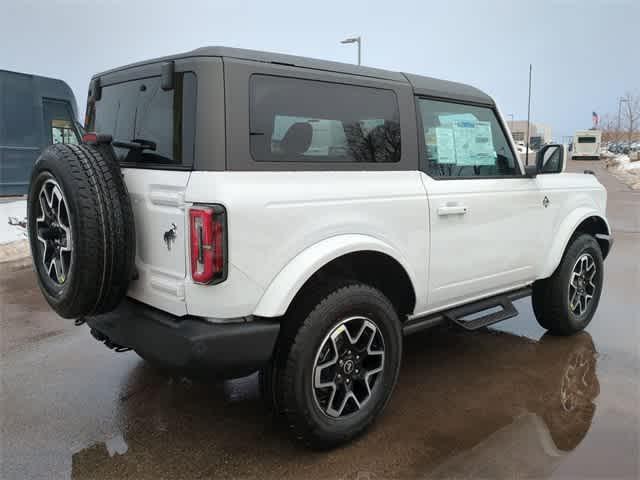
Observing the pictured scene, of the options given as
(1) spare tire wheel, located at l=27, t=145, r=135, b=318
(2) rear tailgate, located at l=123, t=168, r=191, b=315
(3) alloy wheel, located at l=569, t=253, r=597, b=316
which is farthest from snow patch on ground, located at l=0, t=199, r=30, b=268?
(3) alloy wheel, located at l=569, t=253, r=597, b=316

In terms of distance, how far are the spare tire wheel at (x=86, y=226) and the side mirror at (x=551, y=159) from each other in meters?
3.03

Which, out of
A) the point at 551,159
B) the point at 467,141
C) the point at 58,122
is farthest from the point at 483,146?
the point at 58,122

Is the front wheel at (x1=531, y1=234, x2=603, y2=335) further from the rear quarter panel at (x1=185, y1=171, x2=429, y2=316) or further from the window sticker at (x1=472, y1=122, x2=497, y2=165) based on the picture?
the rear quarter panel at (x1=185, y1=171, x2=429, y2=316)

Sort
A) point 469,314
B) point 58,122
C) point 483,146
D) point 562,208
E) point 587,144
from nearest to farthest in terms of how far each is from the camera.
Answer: point 469,314 → point 483,146 → point 562,208 → point 58,122 → point 587,144

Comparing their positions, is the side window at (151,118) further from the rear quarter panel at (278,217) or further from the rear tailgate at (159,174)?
the rear quarter panel at (278,217)

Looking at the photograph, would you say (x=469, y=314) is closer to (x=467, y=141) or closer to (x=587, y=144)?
(x=467, y=141)

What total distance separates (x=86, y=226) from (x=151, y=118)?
2.28 feet

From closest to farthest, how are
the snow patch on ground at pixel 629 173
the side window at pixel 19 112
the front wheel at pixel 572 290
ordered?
1. the front wheel at pixel 572 290
2. the side window at pixel 19 112
3. the snow patch on ground at pixel 629 173

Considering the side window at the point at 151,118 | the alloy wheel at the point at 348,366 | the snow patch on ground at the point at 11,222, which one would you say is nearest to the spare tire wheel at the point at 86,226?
the side window at the point at 151,118

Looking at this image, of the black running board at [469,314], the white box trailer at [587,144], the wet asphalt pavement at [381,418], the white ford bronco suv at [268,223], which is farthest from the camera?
the white box trailer at [587,144]

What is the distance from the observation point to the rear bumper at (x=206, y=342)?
248 cm

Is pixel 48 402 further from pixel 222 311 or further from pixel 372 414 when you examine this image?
pixel 372 414

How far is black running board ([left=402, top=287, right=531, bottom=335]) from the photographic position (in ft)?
11.4

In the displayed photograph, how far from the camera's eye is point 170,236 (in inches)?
102
